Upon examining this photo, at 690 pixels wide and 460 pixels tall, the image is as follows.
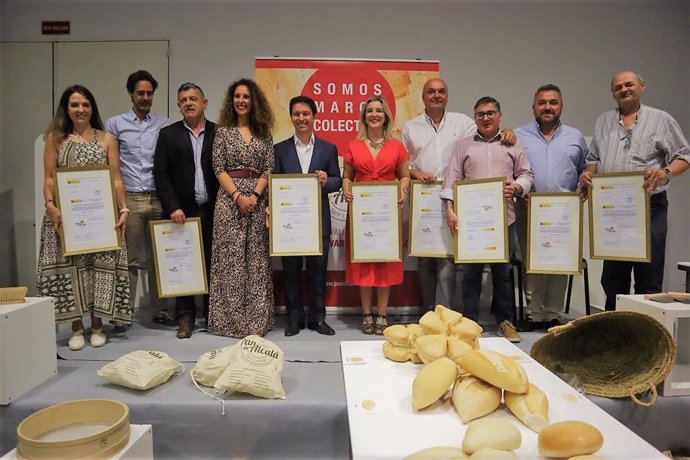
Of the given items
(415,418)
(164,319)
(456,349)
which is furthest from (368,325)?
(415,418)

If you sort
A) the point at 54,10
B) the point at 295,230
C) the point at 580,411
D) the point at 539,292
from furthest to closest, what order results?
the point at 54,10 → the point at 539,292 → the point at 295,230 → the point at 580,411

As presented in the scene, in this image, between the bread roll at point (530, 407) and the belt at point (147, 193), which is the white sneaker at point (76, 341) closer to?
the belt at point (147, 193)

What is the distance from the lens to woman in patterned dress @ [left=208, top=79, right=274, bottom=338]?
285cm

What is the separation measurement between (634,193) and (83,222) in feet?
9.97

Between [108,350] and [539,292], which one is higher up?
[539,292]

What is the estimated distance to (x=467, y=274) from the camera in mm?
2992

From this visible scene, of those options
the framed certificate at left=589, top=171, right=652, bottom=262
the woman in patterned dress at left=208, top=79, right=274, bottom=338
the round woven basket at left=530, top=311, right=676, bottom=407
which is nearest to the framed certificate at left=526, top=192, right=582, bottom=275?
the framed certificate at left=589, top=171, right=652, bottom=262

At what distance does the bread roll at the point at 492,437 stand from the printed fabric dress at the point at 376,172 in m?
2.14

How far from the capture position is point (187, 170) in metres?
2.96

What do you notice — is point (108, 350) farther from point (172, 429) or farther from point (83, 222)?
point (172, 429)

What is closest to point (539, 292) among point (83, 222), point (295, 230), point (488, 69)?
point (295, 230)

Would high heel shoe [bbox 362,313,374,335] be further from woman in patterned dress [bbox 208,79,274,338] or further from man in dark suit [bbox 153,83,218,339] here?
man in dark suit [bbox 153,83,218,339]

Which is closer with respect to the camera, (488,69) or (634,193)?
(634,193)

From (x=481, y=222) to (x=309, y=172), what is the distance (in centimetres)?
108
